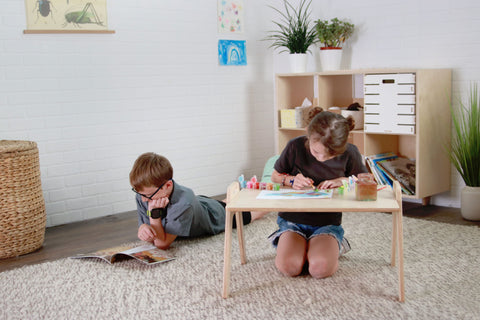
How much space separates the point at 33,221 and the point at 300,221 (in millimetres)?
1774

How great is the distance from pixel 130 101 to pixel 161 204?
1.52 metres

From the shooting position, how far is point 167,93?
189 inches

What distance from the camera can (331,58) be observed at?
15.4ft

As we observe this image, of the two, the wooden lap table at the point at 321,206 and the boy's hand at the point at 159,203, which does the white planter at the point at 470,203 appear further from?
the boy's hand at the point at 159,203

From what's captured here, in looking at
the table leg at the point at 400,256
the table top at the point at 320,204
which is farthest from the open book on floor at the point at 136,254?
the table leg at the point at 400,256

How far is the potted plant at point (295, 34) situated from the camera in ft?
16.1

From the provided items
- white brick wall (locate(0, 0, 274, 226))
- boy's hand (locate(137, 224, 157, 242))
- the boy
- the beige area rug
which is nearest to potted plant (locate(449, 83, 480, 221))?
the beige area rug

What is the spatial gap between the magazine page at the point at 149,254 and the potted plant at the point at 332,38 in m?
2.30

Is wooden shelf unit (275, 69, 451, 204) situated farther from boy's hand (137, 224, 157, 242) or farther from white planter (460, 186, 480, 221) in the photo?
boy's hand (137, 224, 157, 242)

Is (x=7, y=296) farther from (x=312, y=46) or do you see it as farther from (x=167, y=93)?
(x=312, y=46)

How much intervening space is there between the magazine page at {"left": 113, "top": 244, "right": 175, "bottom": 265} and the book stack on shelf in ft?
6.06

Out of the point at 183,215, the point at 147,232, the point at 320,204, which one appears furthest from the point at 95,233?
the point at 320,204

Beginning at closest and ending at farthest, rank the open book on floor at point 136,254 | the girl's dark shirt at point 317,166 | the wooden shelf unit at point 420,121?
the girl's dark shirt at point 317,166 < the open book on floor at point 136,254 < the wooden shelf unit at point 420,121

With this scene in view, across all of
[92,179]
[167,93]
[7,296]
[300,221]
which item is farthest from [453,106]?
[7,296]
